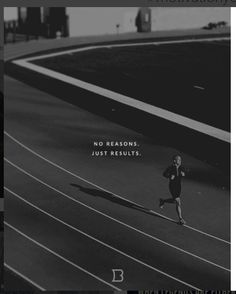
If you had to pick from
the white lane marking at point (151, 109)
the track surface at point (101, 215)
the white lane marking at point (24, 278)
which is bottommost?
the white lane marking at point (24, 278)

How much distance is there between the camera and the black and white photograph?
693 inches

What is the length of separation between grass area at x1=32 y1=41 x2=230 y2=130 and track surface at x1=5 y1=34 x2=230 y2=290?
1.91 meters

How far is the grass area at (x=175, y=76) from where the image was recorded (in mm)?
20188

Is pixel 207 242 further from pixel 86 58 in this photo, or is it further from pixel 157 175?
pixel 86 58

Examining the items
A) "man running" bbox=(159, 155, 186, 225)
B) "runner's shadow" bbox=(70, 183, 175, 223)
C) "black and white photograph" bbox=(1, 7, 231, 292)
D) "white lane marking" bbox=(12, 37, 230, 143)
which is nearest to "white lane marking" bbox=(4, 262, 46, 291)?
"black and white photograph" bbox=(1, 7, 231, 292)

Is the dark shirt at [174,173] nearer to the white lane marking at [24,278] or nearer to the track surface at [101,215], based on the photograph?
the track surface at [101,215]

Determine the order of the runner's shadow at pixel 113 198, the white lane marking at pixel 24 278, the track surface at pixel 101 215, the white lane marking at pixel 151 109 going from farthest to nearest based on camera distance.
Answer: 1. the white lane marking at pixel 151 109
2. the runner's shadow at pixel 113 198
3. the track surface at pixel 101 215
4. the white lane marking at pixel 24 278

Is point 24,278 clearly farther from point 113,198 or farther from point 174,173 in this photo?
point 174,173

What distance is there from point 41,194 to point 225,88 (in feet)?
23.6

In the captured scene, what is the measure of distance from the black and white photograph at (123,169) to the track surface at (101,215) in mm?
33

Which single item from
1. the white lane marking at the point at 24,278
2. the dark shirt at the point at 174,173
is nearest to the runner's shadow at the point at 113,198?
the dark shirt at the point at 174,173

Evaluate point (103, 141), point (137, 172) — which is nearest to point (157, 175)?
point (137, 172)

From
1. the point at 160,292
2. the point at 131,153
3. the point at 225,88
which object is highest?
the point at 225,88

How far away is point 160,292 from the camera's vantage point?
1750 centimetres
